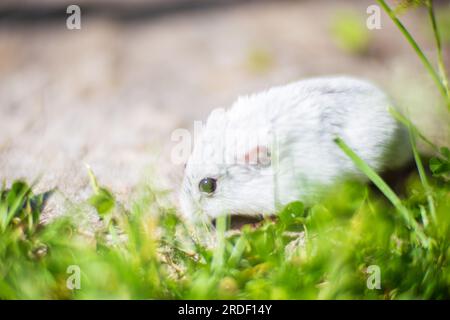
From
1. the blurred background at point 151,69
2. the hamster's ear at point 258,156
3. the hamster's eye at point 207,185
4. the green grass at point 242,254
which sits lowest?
the green grass at point 242,254

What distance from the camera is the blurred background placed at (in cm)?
281

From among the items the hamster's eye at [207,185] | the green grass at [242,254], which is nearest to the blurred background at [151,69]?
the hamster's eye at [207,185]

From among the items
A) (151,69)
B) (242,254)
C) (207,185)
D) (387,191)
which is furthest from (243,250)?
(151,69)

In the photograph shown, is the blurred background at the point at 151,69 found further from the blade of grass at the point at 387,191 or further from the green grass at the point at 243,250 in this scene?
the blade of grass at the point at 387,191

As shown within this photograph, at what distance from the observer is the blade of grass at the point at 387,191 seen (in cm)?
207

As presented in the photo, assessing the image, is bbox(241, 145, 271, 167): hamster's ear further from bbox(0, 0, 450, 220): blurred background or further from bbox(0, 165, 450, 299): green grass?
bbox(0, 0, 450, 220): blurred background

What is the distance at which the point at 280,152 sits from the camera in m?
2.37

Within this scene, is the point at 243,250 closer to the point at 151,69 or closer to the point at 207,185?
the point at 207,185

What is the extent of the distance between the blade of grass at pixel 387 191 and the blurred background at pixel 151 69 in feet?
2.51

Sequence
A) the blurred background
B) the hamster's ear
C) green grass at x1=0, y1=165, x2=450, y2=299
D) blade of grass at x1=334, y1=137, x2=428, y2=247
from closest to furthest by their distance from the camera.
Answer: green grass at x1=0, y1=165, x2=450, y2=299, blade of grass at x1=334, y1=137, x2=428, y2=247, the hamster's ear, the blurred background

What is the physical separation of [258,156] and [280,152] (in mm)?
90

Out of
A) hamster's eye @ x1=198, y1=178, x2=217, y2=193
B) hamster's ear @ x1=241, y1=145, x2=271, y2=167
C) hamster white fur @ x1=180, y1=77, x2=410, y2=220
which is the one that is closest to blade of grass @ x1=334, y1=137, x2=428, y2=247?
hamster white fur @ x1=180, y1=77, x2=410, y2=220

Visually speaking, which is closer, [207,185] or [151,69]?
[207,185]

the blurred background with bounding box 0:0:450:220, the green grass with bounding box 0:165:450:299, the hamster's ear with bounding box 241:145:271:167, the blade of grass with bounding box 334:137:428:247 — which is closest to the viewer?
the green grass with bounding box 0:165:450:299
